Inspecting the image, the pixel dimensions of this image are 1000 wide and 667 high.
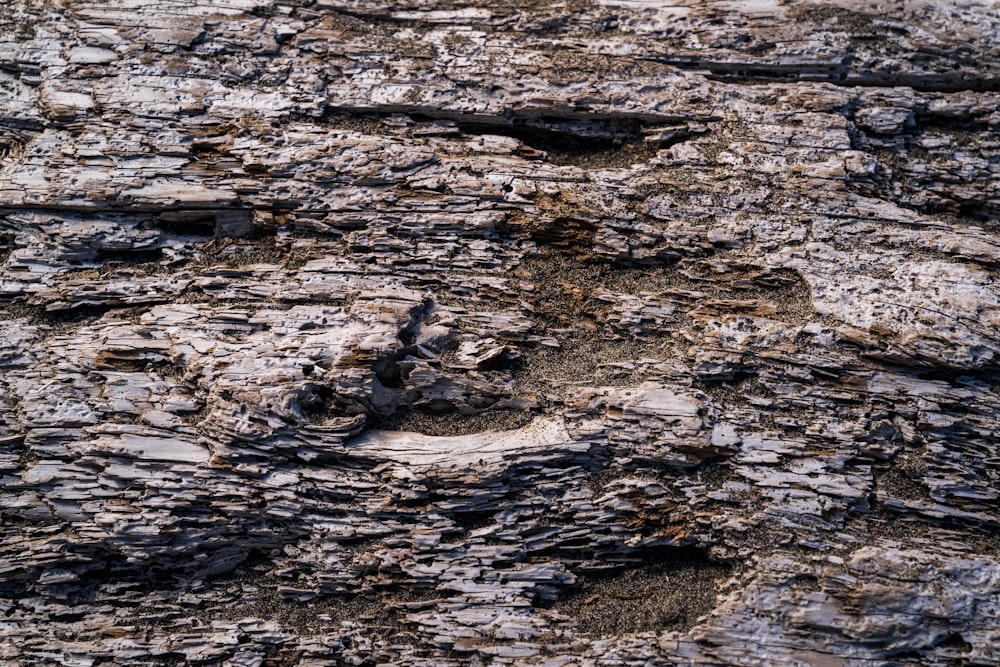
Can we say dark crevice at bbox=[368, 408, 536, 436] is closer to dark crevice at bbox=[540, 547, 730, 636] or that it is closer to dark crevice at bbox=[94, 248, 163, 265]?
dark crevice at bbox=[540, 547, 730, 636]

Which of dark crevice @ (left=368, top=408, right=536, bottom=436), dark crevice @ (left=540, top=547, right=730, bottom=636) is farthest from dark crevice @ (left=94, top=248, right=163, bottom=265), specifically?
dark crevice @ (left=540, top=547, right=730, bottom=636)

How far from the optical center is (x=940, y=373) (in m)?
7.07

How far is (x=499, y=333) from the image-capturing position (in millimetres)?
7457

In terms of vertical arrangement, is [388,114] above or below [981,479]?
above

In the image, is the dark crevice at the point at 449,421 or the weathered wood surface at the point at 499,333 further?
the dark crevice at the point at 449,421

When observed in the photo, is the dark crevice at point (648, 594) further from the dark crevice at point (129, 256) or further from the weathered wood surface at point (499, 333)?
the dark crevice at point (129, 256)

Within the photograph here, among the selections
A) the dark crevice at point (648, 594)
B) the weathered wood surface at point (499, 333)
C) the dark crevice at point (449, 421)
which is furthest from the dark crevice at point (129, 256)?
the dark crevice at point (648, 594)

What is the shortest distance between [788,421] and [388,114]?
633cm

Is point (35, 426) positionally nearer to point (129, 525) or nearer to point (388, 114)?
point (129, 525)

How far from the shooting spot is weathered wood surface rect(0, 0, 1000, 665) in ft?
22.2

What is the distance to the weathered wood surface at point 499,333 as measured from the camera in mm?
6770

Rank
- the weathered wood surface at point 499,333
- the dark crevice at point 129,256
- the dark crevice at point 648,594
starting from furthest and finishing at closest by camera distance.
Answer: the dark crevice at point 129,256 < the weathered wood surface at point 499,333 < the dark crevice at point 648,594

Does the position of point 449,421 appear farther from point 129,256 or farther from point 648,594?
point 129,256

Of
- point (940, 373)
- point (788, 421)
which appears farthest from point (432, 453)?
point (940, 373)
